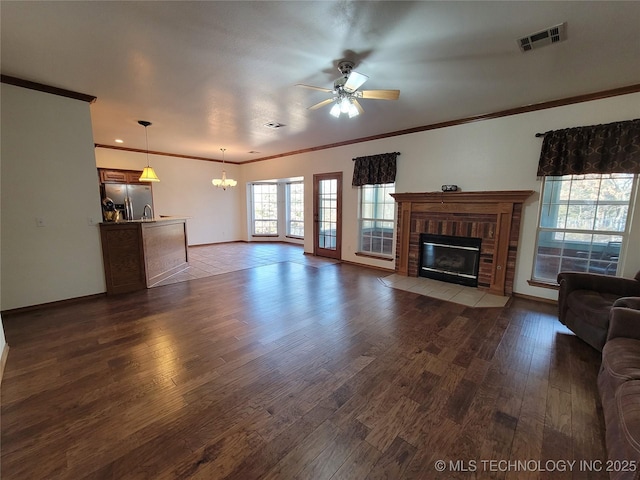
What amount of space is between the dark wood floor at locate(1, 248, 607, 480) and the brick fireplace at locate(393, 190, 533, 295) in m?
0.86

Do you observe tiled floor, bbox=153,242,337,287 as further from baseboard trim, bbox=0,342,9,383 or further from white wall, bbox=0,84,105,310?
baseboard trim, bbox=0,342,9,383

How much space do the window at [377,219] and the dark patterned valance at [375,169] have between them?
22cm

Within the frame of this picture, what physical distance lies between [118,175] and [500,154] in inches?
326

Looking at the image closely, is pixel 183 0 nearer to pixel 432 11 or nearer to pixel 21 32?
pixel 21 32

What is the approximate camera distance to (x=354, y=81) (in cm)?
252

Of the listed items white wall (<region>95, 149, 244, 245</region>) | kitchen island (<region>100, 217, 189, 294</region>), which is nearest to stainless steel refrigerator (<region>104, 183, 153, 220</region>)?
white wall (<region>95, 149, 244, 245</region>)

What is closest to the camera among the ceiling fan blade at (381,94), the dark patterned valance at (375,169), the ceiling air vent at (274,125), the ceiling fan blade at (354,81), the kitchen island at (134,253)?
the ceiling fan blade at (354,81)

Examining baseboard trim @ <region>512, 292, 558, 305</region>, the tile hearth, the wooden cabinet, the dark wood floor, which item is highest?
the wooden cabinet

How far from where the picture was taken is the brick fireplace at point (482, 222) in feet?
13.3

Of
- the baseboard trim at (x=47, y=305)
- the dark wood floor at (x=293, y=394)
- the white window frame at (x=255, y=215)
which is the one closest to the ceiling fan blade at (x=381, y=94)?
the dark wood floor at (x=293, y=394)

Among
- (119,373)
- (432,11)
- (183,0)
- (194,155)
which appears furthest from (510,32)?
(194,155)

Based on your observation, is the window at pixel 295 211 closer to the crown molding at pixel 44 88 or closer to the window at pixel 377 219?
the window at pixel 377 219

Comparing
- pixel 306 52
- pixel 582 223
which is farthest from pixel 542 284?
pixel 306 52

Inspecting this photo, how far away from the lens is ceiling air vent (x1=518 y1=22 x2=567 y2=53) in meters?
2.13
